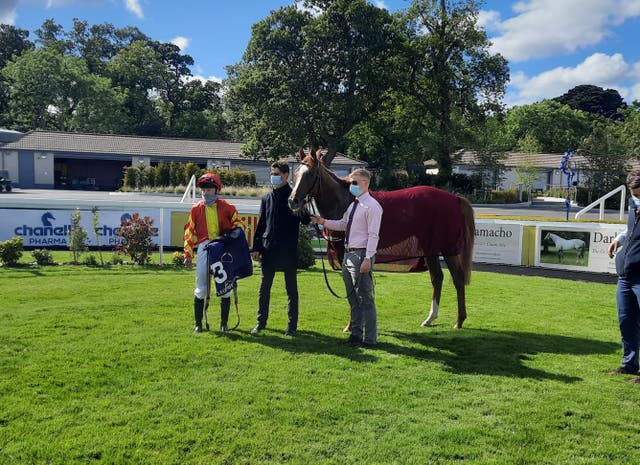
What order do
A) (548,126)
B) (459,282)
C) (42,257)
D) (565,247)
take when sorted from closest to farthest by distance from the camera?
1. (459,282)
2. (42,257)
3. (565,247)
4. (548,126)

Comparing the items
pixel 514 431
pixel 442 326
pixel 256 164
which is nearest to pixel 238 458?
pixel 514 431

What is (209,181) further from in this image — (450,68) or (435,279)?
(450,68)

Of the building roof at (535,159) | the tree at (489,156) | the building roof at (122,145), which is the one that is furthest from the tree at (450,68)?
the building roof at (122,145)

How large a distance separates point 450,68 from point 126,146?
1102 inches

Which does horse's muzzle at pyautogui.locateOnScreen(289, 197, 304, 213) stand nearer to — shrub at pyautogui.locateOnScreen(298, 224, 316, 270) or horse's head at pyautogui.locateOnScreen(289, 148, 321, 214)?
horse's head at pyautogui.locateOnScreen(289, 148, 321, 214)

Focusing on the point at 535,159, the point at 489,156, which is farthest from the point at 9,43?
the point at 535,159

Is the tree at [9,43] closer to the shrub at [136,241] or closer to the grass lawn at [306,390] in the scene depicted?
the shrub at [136,241]

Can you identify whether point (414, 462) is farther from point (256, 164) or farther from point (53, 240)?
point (256, 164)

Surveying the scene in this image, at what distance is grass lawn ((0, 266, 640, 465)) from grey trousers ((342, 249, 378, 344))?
0.93 ft

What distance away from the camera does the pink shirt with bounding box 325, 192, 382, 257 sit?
219 inches

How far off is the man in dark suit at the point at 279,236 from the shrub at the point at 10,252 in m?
7.79

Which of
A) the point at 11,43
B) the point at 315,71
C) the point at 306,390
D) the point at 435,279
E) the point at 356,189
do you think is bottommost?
the point at 306,390

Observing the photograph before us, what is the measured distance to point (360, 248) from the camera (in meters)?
5.71

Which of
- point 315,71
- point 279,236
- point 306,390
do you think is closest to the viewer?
point 306,390
